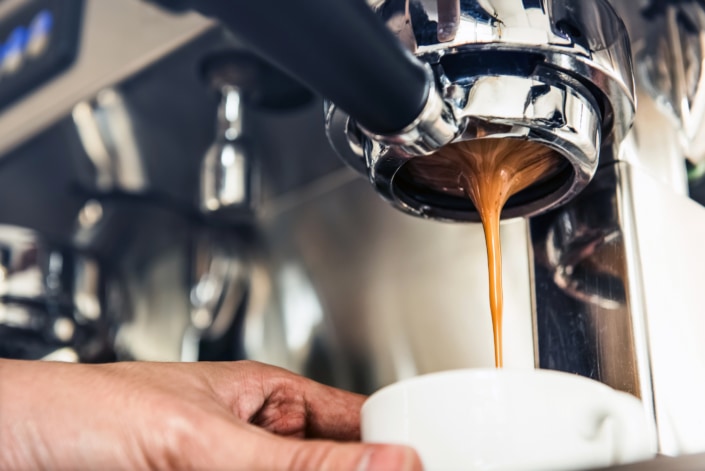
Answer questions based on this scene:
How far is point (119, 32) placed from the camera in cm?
56

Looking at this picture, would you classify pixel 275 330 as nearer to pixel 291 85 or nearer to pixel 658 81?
pixel 291 85

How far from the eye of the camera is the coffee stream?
386 millimetres

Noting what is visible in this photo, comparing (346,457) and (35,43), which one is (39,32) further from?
(346,457)

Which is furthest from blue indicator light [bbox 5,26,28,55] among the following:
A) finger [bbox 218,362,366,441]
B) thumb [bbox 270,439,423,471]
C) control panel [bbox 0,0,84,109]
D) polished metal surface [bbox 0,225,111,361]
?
thumb [bbox 270,439,423,471]

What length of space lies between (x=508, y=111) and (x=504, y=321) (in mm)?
Answer: 203

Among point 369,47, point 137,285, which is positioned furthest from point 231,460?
point 137,285

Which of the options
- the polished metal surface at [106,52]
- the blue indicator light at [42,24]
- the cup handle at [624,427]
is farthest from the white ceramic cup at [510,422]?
the blue indicator light at [42,24]

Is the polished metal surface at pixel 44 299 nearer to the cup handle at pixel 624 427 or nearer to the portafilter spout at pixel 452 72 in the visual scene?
the portafilter spout at pixel 452 72

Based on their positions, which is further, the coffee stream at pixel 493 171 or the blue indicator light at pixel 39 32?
the blue indicator light at pixel 39 32

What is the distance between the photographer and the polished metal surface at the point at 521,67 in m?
0.34

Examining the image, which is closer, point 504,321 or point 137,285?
point 504,321

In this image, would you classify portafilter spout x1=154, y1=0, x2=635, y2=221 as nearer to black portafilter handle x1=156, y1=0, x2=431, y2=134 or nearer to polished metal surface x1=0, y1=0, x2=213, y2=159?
black portafilter handle x1=156, y1=0, x2=431, y2=134

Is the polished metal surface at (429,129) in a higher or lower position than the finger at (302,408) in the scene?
higher

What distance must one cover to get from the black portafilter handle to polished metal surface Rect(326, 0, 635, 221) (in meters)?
0.03
